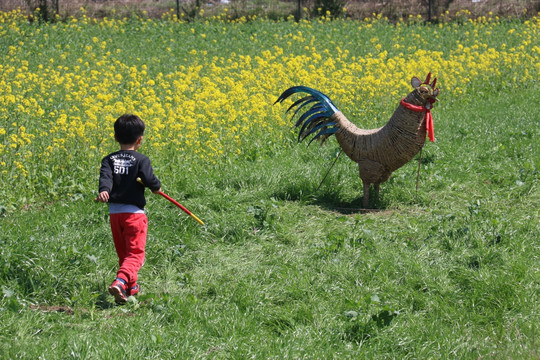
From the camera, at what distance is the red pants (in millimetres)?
4566

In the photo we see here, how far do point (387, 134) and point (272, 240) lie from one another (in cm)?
167

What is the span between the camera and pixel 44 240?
5117 mm

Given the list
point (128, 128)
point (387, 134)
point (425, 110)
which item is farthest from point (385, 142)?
point (128, 128)

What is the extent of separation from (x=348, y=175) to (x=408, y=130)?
48.4 inches

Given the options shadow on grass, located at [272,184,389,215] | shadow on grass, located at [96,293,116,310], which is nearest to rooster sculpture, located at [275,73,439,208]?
shadow on grass, located at [272,184,389,215]

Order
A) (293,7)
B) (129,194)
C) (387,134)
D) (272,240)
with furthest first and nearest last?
(293,7) < (387,134) < (272,240) < (129,194)

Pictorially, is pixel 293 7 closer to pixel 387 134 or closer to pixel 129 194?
pixel 387 134

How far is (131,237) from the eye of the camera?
459 centimetres

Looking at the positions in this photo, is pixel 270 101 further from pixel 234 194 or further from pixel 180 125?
pixel 234 194

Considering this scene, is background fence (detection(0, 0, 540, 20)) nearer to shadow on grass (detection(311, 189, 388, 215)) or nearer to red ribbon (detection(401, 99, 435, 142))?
shadow on grass (detection(311, 189, 388, 215))

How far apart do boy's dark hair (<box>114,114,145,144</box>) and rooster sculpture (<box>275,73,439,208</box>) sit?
260 centimetres

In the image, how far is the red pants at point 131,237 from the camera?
4566mm

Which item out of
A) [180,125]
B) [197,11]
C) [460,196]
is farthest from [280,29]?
[460,196]

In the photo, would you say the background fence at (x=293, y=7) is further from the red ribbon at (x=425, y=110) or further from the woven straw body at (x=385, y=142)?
the red ribbon at (x=425, y=110)
